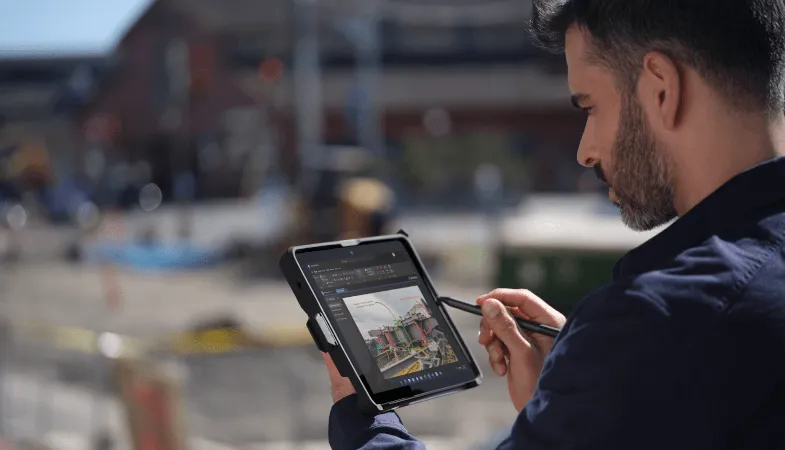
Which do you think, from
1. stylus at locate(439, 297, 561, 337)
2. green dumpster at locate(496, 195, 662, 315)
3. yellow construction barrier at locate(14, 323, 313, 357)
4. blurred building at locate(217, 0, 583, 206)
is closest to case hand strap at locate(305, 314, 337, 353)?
stylus at locate(439, 297, 561, 337)

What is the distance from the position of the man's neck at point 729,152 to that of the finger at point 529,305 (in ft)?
1.84

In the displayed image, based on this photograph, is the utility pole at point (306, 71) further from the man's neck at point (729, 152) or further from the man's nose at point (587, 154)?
the man's neck at point (729, 152)

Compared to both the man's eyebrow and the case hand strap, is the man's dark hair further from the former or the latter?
the case hand strap

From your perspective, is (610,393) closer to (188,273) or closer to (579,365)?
(579,365)

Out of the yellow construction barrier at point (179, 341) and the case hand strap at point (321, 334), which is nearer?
the case hand strap at point (321, 334)

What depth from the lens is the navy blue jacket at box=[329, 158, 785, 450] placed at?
122 cm

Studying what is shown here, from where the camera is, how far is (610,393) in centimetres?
123

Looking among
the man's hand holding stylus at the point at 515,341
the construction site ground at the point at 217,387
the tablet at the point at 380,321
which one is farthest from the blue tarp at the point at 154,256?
the man's hand holding stylus at the point at 515,341

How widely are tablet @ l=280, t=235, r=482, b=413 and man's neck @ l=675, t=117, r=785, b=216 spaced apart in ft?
2.17

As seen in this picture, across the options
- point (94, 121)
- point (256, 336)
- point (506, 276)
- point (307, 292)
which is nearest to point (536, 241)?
point (506, 276)

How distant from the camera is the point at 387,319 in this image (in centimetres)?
184

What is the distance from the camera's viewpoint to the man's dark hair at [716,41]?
136 centimetres

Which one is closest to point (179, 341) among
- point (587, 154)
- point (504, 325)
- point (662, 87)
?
point (504, 325)

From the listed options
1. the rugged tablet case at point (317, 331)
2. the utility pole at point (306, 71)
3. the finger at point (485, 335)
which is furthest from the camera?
the utility pole at point (306, 71)
